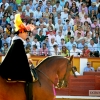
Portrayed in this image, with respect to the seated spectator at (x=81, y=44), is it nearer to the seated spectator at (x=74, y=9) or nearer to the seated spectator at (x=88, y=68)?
the seated spectator at (x=88, y=68)

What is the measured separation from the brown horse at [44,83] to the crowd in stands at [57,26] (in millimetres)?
4658

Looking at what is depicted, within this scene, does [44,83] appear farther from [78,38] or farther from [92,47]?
[78,38]

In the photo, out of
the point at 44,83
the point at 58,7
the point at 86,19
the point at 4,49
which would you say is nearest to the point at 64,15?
the point at 58,7

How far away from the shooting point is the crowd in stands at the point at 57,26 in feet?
38.2

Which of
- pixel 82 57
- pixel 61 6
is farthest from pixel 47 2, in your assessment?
pixel 82 57

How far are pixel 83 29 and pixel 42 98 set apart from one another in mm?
6800

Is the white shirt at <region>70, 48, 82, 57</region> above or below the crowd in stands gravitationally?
below

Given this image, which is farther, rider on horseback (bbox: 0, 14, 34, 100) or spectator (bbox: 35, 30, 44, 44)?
spectator (bbox: 35, 30, 44, 44)

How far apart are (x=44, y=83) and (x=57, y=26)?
21.6ft

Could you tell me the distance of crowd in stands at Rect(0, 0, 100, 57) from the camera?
11656mm

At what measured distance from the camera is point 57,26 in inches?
497

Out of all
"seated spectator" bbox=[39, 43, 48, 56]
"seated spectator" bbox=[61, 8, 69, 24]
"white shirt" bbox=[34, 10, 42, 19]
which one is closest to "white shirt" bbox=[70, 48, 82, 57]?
"seated spectator" bbox=[39, 43, 48, 56]

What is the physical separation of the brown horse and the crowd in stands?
4.66 meters

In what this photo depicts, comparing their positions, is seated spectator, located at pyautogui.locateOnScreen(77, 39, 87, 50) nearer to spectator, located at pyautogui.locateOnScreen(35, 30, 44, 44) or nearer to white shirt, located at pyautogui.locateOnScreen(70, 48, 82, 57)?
white shirt, located at pyautogui.locateOnScreen(70, 48, 82, 57)
